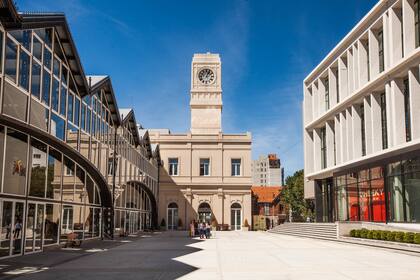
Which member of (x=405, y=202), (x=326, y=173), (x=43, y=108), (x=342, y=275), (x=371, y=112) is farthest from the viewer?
(x=326, y=173)

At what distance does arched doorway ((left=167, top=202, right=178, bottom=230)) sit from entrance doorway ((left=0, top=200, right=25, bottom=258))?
1578 inches

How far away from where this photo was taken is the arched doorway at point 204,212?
58000mm

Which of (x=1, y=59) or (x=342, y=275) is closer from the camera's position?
(x=342, y=275)

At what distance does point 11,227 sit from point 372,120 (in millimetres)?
24684

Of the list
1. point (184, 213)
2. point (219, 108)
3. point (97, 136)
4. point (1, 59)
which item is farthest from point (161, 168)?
point (1, 59)

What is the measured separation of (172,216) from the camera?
58250mm

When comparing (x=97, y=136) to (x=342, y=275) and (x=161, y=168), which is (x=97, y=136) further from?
(x=161, y=168)

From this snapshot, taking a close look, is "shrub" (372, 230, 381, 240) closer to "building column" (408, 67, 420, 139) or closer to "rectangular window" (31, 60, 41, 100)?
"building column" (408, 67, 420, 139)

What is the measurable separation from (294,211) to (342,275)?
6108 cm

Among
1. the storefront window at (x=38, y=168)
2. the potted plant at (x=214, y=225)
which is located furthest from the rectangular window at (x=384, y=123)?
the potted plant at (x=214, y=225)

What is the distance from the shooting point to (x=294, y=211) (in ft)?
243

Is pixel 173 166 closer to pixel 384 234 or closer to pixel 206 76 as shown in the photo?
pixel 206 76

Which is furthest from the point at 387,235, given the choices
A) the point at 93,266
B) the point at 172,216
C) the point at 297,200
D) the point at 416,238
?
the point at 297,200

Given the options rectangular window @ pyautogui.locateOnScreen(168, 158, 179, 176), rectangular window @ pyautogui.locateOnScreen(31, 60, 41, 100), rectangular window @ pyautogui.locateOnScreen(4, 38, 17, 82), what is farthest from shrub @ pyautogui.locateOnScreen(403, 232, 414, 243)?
rectangular window @ pyautogui.locateOnScreen(168, 158, 179, 176)
